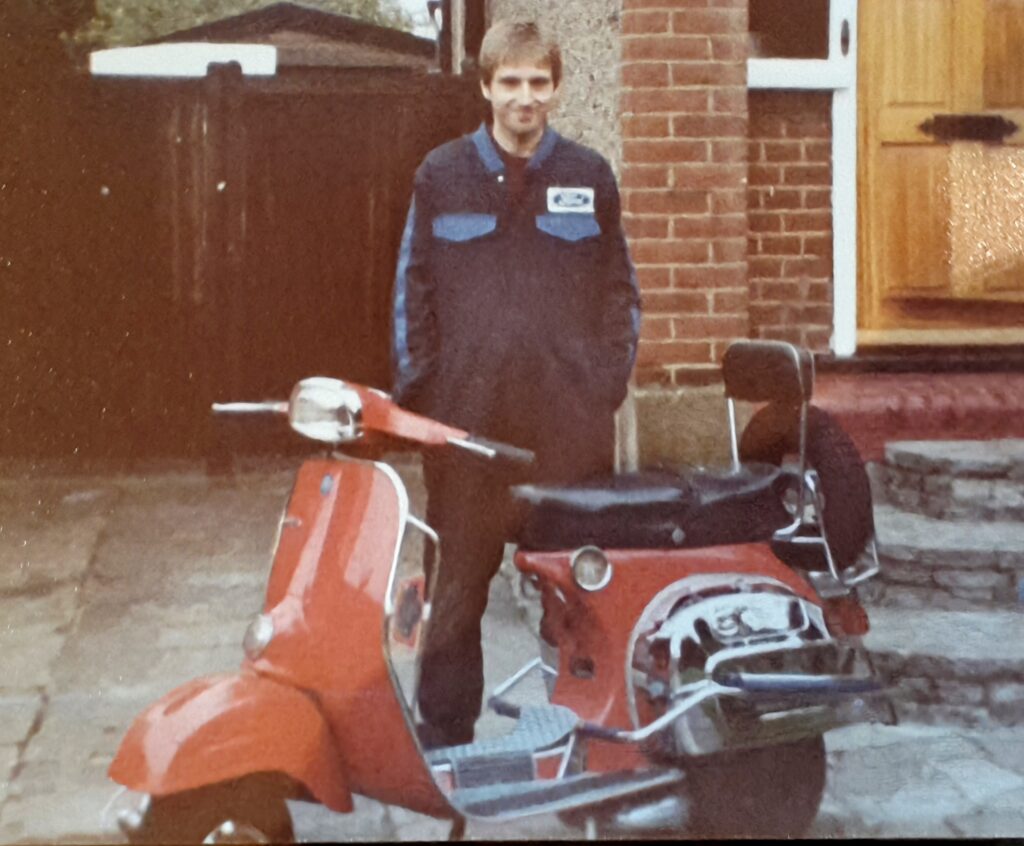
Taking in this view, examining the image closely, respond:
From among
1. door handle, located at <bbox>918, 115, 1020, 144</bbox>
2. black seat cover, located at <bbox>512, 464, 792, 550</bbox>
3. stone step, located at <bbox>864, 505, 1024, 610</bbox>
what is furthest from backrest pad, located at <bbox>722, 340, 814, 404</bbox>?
door handle, located at <bbox>918, 115, 1020, 144</bbox>

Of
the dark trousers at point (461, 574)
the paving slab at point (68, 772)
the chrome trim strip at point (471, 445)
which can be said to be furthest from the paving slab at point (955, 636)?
the paving slab at point (68, 772)

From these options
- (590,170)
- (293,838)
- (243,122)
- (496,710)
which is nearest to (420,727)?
(496,710)

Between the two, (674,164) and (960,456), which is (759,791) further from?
(674,164)

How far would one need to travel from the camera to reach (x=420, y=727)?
124 inches

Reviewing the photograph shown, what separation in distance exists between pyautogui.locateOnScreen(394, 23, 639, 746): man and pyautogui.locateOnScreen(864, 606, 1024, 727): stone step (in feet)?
4.01

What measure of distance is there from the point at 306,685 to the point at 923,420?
271 cm

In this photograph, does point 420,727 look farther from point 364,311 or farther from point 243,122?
point 243,122

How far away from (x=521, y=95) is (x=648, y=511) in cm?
118

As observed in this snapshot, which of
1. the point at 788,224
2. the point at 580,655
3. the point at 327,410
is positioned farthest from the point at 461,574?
the point at 788,224

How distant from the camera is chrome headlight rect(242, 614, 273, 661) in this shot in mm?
2819

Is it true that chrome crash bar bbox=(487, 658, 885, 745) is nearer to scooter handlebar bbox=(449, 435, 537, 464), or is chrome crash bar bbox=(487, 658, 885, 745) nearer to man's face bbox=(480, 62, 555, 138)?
scooter handlebar bbox=(449, 435, 537, 464)

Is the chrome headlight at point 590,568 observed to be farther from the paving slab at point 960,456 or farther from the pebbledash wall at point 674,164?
the paving slab at point 960,456

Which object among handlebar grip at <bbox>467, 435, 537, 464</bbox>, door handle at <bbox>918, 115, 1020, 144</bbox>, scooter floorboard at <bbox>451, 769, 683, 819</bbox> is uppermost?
door handle at <bbox>918, 115, 1020, 144</bbox>

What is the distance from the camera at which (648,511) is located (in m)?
3.06
